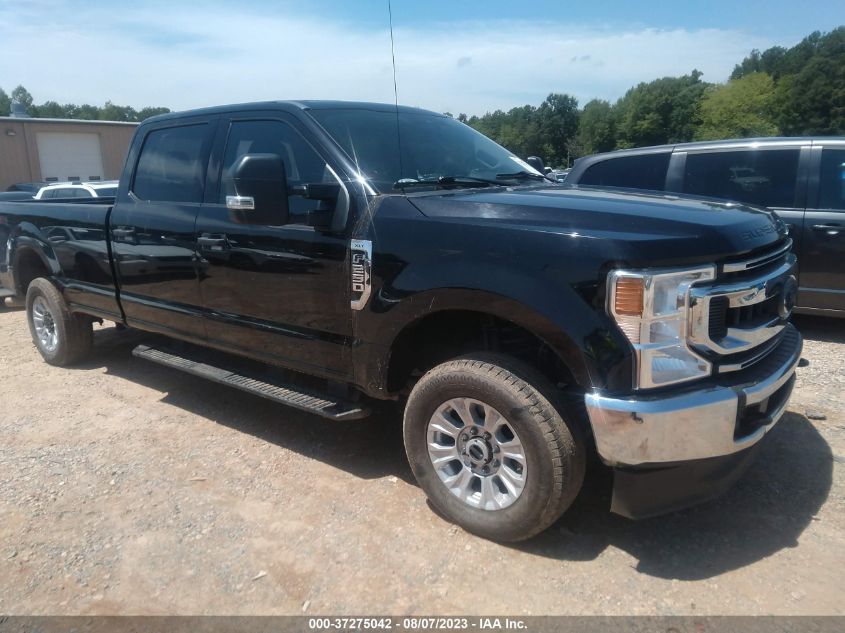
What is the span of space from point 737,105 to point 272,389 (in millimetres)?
86743

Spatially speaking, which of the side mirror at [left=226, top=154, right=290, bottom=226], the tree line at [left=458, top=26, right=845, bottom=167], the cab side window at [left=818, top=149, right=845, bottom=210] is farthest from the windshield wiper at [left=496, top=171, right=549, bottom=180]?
the tree line at [left=458, top=26, right=845, bottom=167]

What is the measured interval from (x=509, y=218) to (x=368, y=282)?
794 mm

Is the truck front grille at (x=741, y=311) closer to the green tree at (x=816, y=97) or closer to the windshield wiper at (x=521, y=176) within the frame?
the windshield wiper at (x=521, y=176)

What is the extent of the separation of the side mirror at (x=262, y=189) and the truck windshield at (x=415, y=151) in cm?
43

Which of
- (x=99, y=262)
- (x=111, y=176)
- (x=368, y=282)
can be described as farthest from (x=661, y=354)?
(x=111, y=176)

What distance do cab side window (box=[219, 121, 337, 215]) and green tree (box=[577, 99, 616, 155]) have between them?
275 ft

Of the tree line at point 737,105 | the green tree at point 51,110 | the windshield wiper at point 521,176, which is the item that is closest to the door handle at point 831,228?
the windshield wiper at point 521,176

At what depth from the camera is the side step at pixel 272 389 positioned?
11.2 feet

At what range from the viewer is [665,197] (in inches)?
129

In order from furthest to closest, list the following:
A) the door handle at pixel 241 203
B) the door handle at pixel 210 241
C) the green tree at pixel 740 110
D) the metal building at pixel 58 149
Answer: the green tree at pixel 740 110 < the metal building at pixel 58 149 < the door handle at pixel 210 241 < the door handle at pixel 241 203

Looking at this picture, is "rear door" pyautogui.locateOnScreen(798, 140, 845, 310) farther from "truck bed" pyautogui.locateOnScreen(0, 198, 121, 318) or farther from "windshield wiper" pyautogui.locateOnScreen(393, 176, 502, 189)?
"truck bed" pyautogui.locateOnScreen(0, 198, 121, 318)

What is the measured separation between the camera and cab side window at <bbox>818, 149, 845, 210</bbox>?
5.73m

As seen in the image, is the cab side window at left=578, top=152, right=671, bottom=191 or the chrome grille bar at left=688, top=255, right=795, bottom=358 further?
the cab side window at left=578, top=152, right=671, bottom=191

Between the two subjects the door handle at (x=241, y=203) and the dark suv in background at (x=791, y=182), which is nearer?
the door handle at (x=241, y=203)
